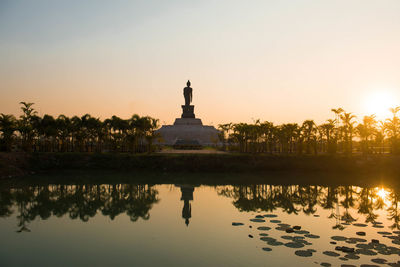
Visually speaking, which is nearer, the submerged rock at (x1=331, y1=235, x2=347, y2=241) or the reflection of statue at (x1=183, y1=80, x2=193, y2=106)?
the submerged rock at (x1=331, y1=235, x2=347, y2=241)

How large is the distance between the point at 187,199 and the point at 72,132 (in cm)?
3365

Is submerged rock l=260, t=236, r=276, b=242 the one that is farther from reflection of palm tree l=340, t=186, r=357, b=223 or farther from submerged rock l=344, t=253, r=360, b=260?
reflection of palm tree l=340, t=186, r=357, b=223

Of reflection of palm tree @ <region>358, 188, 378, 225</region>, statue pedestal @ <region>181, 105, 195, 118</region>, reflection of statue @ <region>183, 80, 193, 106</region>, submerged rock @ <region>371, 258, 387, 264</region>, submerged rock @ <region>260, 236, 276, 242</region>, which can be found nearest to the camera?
submerged rock @ <region>371, 258, 387, 264</region>

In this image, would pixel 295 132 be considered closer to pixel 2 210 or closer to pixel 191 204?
pixel 191 204

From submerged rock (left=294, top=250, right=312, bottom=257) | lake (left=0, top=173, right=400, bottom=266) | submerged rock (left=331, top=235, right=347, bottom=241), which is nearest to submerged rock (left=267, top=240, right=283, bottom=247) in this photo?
lake (left=0, top=173, right=400, bottom=266)

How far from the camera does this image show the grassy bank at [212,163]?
46.2 meters

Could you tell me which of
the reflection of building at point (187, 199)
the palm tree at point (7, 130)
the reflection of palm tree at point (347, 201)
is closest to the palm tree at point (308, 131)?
the reflection of palm tree at point (347, 201)

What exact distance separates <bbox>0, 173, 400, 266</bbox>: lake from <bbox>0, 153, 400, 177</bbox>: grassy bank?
13515 mm

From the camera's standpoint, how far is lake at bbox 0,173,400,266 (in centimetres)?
1413

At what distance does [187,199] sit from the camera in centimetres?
2745

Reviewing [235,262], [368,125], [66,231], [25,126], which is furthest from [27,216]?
[368,125]

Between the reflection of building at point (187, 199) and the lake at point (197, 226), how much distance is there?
0.28ft

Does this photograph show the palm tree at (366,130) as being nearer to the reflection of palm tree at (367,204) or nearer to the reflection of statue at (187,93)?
the reflection of palm tree at (367,204)

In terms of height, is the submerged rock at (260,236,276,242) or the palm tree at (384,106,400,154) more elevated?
the palm tree at (384,106,400,154)
